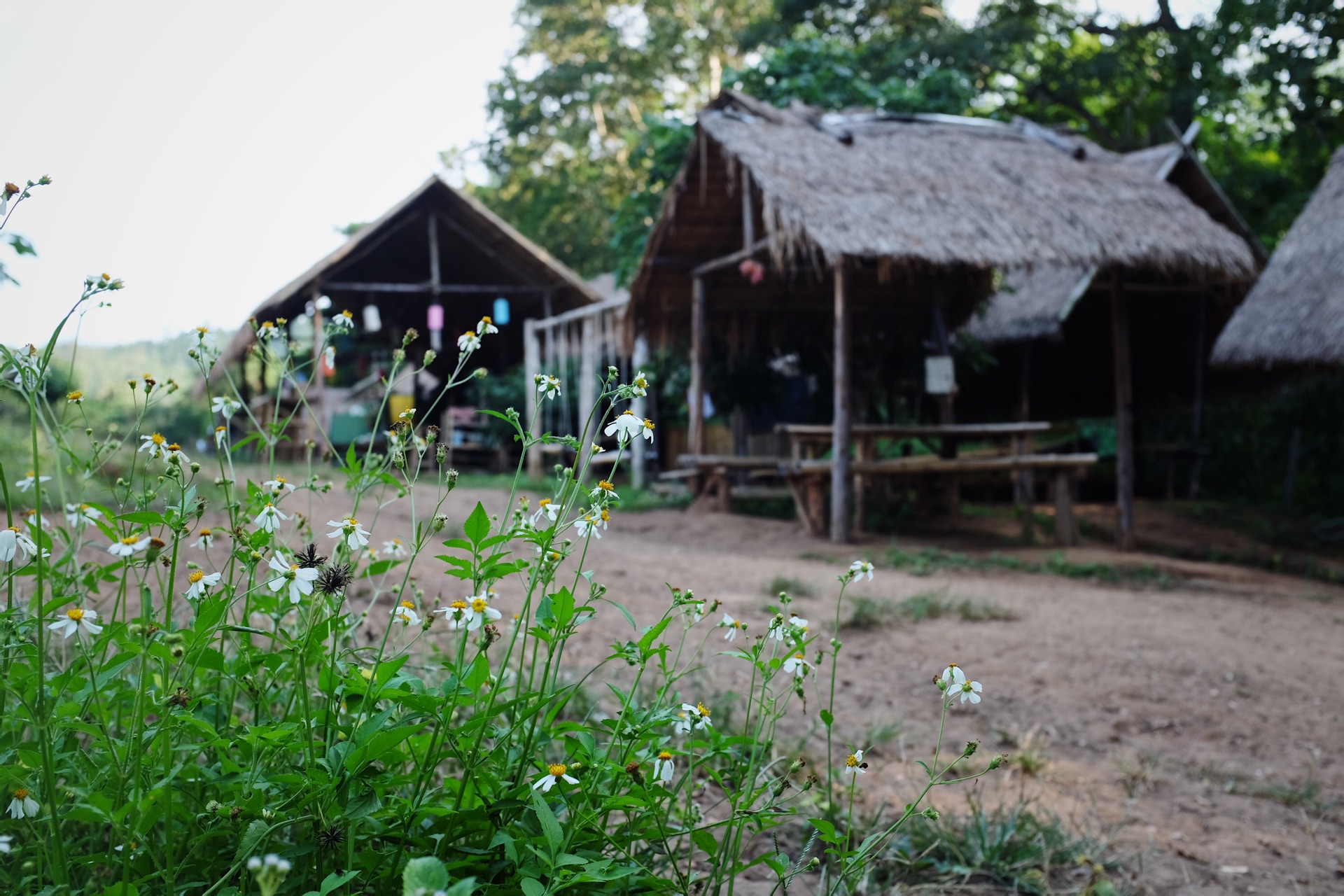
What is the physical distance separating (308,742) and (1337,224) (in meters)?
11.4

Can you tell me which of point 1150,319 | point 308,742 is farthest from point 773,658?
point 1150,319

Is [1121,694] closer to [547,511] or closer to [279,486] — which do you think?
[547,511]

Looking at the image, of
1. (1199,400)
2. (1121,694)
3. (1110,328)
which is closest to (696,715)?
(1121,694)

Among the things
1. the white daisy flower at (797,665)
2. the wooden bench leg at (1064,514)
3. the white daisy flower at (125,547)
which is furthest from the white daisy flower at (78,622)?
the wooden bench leg at (1064,514)

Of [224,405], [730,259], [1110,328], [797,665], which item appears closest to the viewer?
[797,665]

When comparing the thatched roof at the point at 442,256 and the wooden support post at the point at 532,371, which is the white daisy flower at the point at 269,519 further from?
the wooden support post at the point at 532,371

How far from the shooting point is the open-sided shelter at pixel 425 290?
12930mm

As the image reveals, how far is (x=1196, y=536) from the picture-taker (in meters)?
9.24

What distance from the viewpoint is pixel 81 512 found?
116 centimetres

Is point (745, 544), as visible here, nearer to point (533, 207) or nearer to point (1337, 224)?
point (1337, 224)

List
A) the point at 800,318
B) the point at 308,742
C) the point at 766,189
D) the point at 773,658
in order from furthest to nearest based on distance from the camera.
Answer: the point at 800,318
the point at 766,189
the point at 773,658
the point at 308,742

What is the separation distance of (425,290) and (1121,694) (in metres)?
11.4

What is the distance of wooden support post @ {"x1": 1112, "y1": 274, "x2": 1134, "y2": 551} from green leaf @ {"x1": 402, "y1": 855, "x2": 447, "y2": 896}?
817 cm

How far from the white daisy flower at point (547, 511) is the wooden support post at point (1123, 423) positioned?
25.5 ft
